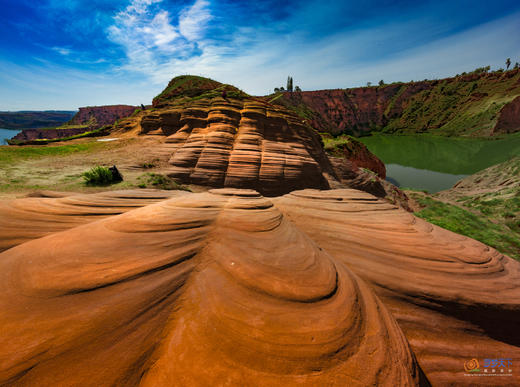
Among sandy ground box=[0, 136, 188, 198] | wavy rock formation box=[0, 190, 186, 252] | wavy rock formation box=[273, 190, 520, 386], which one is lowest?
wavy rock formation box=[273, 190, 520, 386]

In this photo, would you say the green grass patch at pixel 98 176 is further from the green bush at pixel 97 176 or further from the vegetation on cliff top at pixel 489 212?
the vegetation on cliff top at pixel 489 212

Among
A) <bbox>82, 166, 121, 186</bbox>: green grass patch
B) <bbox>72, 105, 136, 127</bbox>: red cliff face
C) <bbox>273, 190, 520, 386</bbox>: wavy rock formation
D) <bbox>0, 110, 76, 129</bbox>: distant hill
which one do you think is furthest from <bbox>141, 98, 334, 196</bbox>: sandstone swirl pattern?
<bbox>0, 110, 76, 129</bbox>: distant hill

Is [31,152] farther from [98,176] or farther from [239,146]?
[239,146]

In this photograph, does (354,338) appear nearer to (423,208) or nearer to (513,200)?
(423,208)

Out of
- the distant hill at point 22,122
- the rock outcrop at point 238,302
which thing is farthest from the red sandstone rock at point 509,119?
the distant hill at point 22,122

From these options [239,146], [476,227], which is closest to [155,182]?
[239,146]

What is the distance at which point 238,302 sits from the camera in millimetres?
2244

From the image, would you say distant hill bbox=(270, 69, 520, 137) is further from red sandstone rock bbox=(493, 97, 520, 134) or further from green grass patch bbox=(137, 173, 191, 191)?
green grass patch bbox=(137, 173, 191, 191)

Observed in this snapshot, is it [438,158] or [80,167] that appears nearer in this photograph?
[80,167]

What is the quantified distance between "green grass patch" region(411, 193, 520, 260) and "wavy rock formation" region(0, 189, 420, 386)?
13.9m

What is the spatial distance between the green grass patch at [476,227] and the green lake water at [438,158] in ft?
54.6

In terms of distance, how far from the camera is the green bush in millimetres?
7805

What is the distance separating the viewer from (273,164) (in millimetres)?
12180

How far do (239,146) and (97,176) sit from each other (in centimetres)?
795
